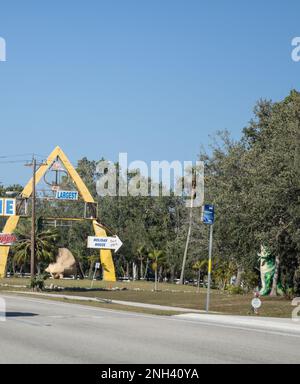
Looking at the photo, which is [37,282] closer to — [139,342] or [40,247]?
[40,247]

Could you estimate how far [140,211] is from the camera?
103m

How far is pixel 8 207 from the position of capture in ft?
216

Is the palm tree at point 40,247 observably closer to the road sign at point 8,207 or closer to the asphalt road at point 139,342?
the road sign at point 8,207

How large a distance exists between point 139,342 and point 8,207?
52458 millimetres

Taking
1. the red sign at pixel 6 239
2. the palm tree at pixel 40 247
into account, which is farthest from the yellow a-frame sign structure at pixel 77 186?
the palm tree at pixel 40 247

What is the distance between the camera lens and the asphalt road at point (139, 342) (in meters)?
12.5

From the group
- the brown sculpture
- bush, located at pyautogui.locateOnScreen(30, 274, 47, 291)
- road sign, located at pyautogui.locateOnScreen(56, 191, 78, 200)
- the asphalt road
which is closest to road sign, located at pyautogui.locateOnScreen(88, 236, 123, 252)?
road sign, located at pyautogui.locateOnScreen(56, 191, 78, 200)

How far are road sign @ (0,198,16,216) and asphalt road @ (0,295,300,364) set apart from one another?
146ft

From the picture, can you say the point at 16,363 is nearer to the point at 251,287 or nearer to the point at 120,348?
the point at 120,348

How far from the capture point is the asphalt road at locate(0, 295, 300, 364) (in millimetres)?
12500

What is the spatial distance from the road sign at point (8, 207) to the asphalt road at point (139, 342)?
146 ft

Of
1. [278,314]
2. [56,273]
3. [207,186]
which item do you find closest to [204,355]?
[278,314]

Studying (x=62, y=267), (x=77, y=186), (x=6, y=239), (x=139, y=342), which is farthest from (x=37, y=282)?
(x=62, y=267)

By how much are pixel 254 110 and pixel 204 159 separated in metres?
5.96
